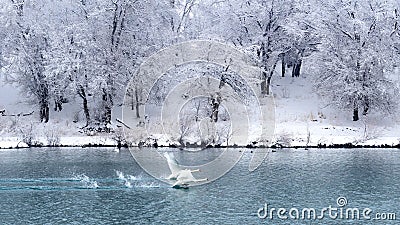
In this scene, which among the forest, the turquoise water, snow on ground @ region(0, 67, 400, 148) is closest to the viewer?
the turquoise water

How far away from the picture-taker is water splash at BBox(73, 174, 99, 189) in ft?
83.8

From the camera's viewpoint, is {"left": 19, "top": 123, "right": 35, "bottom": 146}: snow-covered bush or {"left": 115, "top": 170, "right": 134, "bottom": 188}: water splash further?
{"left": 19, "top": 123, "right": 35, "bottom": 146}: snow-covered bush

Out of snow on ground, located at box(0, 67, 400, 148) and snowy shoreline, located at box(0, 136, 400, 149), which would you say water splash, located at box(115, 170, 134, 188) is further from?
snow on ground, located at box(0, 67, 400, 148)


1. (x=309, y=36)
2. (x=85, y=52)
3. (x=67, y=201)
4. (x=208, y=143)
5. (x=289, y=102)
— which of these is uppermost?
(x=309, y=36)

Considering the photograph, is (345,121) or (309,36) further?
(309,36)

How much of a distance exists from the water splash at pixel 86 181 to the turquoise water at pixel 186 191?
1.8 inches

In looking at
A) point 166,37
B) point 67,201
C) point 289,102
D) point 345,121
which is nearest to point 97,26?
point 166,37

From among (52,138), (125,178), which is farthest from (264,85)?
(125,178)

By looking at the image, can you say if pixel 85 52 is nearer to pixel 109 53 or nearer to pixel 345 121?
pixel 109 53

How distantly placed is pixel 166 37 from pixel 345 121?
622 inches

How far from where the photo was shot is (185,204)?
872 inches

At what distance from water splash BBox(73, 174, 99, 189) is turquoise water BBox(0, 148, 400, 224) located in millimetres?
46

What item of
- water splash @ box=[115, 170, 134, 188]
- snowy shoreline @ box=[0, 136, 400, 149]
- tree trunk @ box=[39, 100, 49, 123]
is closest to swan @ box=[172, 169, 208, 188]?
water splash @ box=[115, 170, 134, 188]

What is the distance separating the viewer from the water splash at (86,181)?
25531 millimetres
